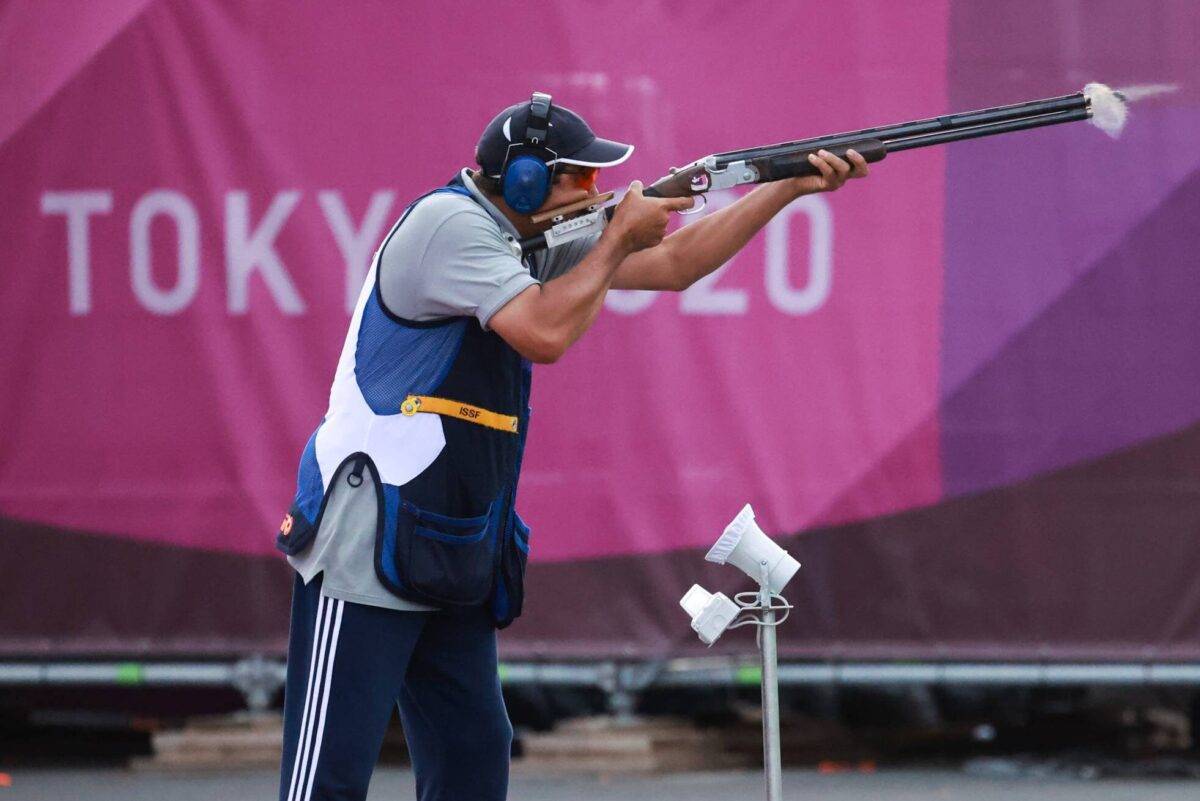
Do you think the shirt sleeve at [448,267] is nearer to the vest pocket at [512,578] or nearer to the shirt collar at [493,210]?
the shirt collar at [493,210]

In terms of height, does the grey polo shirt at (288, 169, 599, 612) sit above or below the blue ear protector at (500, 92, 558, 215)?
below

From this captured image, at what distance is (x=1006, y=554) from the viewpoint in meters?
5.51

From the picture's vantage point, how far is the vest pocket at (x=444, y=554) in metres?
3.20

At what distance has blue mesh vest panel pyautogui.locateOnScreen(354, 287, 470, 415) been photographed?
3.24 m

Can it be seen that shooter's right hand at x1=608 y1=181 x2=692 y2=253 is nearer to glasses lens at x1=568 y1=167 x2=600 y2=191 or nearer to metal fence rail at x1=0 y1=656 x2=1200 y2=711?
glasses lens at x1=568 y1=167 x2=600 y2=191

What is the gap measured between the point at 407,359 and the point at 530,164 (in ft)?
1.48

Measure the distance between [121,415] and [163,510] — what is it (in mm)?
357

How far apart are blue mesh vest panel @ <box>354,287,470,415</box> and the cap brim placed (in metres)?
0.39

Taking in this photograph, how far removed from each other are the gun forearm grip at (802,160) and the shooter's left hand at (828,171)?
0.04ft

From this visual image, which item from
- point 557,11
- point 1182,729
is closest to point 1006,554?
point 1182,729

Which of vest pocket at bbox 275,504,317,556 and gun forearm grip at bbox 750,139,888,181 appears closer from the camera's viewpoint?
vest pocket at bbox 275,504,317,556

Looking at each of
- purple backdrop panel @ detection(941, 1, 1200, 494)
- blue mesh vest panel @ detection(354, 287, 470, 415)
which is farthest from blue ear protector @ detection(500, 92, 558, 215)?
purple backdrop panel @ detection(941, 1, 1200, 494)

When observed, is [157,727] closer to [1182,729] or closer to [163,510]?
[163,510]

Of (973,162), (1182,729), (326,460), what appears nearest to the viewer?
(326,460)
